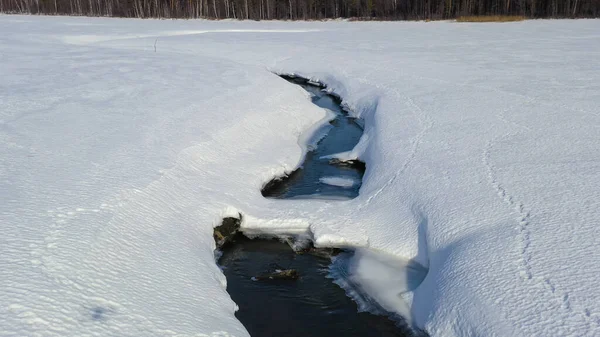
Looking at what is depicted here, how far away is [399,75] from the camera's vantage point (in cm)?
1611

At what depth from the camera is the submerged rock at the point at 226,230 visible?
721cm

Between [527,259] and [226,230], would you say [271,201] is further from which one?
[527,259]

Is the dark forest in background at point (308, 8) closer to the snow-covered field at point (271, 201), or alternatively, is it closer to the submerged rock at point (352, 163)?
the snow-covered field at point (271, 201)

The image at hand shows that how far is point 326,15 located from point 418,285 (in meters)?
53.5

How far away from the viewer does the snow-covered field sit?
4805 millimetres

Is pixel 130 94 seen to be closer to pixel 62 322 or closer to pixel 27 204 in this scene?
pixel 27 204

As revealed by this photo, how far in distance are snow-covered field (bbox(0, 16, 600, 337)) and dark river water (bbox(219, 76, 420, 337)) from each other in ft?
1.05

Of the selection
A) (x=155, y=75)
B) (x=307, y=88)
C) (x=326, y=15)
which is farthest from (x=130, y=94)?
(x=326, y=15)

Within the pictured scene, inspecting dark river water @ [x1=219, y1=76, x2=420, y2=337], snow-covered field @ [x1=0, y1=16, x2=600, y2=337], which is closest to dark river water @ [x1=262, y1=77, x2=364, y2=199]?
dark river water @ [x1=219, y1=76, x2=420, y2=337]

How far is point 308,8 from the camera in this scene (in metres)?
57.8

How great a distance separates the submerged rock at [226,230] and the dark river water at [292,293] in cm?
9

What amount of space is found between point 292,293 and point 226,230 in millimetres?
1759

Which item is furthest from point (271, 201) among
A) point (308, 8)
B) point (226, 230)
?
point (308, 8)

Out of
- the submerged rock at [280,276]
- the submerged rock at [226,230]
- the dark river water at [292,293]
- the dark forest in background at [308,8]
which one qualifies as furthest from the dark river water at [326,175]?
the dark forest in background at [308,8]
